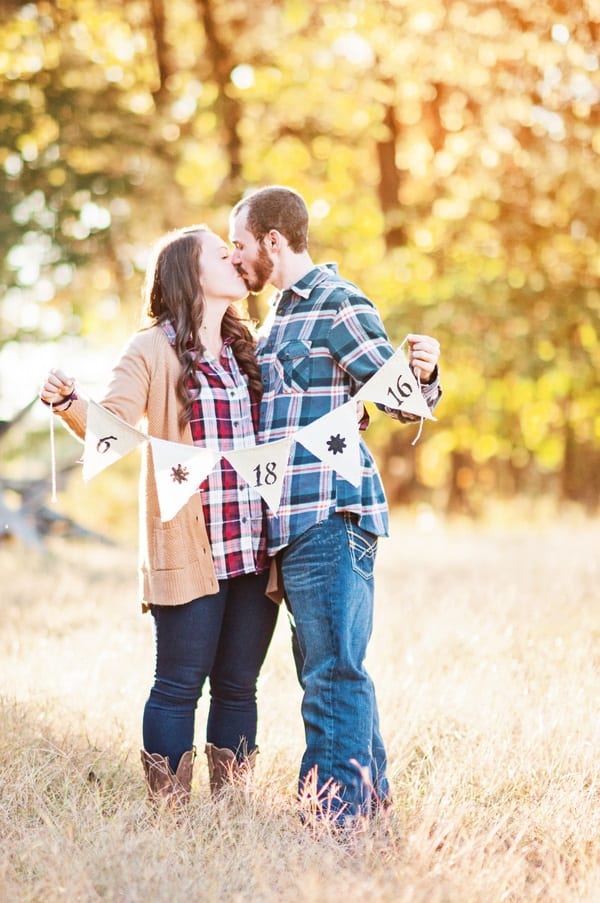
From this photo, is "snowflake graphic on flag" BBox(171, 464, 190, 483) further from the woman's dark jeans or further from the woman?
the woman's dark jeans

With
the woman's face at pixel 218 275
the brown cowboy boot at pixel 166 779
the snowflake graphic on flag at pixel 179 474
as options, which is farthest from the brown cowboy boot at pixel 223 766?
the woman's face at pixel 218 275

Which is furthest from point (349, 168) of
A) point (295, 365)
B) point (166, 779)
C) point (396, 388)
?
point (166, 779)

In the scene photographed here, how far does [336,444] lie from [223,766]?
1.31 m

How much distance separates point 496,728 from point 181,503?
177 centimetres

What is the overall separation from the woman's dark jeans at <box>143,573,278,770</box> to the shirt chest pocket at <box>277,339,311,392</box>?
71 cm

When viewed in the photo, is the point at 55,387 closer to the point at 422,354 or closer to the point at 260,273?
the point at 260,273

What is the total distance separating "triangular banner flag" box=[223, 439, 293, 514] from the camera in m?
3.33

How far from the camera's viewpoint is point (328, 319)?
11.2ft

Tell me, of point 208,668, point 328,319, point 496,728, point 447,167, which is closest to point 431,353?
point 328,319

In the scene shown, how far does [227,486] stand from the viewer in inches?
139

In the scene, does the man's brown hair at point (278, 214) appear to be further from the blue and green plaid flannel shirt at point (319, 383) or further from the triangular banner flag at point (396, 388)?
the triangular banner flag at point (396, 388)

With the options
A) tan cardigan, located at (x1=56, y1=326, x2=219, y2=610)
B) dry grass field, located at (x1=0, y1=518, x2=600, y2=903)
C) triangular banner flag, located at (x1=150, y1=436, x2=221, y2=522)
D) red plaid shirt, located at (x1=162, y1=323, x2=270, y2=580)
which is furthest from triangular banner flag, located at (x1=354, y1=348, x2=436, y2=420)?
dry grass field, located at (x1=0, y1=518, x2=600, y2=903)

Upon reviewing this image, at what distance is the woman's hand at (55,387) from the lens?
11.0 ft

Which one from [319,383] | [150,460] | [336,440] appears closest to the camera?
[336,440]
